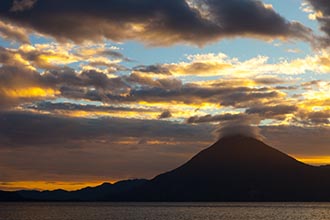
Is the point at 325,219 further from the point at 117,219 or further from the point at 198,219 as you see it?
the point at 117,219

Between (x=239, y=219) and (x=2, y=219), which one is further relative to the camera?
(x=239, y=219)

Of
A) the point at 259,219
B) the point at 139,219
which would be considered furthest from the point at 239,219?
the point at 139,219

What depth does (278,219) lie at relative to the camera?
196 metres

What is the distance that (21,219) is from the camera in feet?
610

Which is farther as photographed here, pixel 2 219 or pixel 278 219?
pixel 278 219

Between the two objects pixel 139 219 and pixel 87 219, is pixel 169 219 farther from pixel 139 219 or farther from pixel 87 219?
pixel 87 219

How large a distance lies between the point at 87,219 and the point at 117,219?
401 inches

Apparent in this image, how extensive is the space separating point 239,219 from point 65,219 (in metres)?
60.4

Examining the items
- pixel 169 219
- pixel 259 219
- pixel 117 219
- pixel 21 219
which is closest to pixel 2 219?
pixel 21 219

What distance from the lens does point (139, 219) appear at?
627 ft

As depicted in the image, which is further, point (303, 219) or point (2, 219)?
point (303, 219)

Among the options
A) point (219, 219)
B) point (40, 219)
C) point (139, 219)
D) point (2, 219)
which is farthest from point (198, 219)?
point (2, 219)

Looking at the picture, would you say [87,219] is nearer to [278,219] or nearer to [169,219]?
[169,219]

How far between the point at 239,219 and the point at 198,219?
15.3 meters
